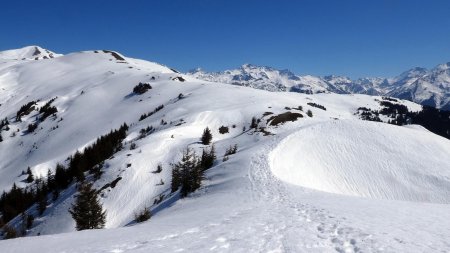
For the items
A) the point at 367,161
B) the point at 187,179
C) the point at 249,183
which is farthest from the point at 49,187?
the point at 367,161

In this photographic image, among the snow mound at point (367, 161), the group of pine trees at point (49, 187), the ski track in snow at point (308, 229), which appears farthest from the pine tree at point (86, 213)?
the snow mound at point (367, 161)

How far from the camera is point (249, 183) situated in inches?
883

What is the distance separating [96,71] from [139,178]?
95.3 metres

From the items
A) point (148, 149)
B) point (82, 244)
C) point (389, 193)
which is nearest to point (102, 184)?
point (148, 149)

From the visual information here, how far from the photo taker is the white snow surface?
11109 millimetres

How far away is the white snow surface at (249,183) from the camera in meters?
11.1

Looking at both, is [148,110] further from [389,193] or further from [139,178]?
[389,193]

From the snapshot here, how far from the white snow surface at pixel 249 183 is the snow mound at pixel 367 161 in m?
0.10

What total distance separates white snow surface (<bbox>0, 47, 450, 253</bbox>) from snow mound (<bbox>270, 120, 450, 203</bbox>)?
0.34ft

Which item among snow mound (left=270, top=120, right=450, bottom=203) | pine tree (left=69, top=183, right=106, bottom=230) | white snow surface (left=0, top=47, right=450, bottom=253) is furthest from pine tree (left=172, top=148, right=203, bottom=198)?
pine tree (left=69, top=183, right=106, bottom=230)

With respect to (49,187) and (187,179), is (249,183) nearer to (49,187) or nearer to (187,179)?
(187,179)

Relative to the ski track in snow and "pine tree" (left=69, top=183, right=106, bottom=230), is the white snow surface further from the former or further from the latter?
"pine tree" (left=69, top=183, right=106, bottom=230)

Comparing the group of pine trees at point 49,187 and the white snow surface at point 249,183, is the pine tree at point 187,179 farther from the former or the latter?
the group of pine trees at point 49,187

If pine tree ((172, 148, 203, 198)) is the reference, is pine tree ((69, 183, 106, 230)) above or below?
below
